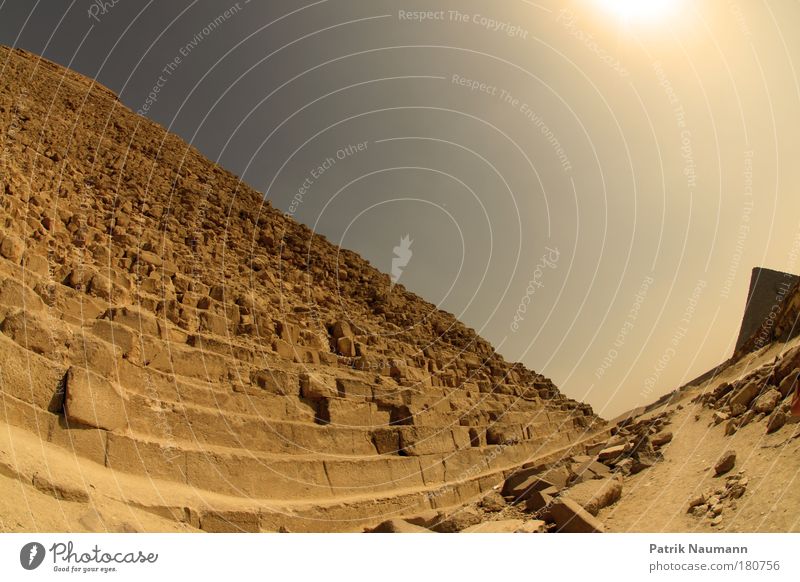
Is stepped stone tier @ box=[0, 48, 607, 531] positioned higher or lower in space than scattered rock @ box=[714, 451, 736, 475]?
lower

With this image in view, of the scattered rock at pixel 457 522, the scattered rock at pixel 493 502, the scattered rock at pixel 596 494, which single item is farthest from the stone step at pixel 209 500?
the scattered rock at pixel 596 494

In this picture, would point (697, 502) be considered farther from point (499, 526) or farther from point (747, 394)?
point (747, 394)

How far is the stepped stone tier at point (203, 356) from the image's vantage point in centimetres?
804

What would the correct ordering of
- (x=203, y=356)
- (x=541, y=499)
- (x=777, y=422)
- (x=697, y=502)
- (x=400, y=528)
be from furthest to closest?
1. (x=203, y=356)
2. (x=541, y=499)
3. (x=400, y=528)
4. (x=777, y=422)
5. (x=697, y=502)

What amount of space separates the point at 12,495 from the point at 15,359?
97.9 inches

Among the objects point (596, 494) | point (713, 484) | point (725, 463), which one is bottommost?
A: point (596, 494)

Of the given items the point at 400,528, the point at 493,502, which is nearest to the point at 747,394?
the point at 493,502

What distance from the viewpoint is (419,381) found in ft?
59.7

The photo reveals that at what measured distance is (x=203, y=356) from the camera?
37.2 ft

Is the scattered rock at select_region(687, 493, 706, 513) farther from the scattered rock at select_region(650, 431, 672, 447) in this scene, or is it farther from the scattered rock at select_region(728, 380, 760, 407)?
the scattered rock at select_region(650, 431, 672, 447)

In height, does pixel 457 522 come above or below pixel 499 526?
below

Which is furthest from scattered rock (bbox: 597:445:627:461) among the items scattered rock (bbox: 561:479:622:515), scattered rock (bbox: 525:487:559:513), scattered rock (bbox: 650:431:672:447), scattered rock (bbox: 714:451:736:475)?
scattered rock (bbox: 714:451:736:475)

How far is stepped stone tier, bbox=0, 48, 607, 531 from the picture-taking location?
8039 millimetres
